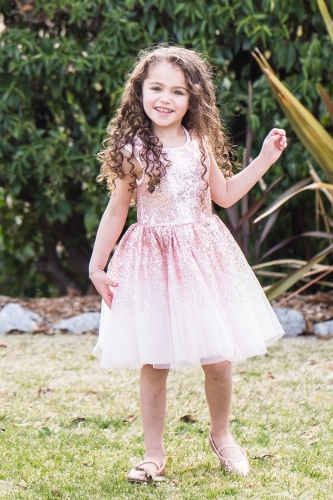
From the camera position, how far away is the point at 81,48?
5.15 m

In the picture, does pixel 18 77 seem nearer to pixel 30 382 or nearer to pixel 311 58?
A: pixel 311 58

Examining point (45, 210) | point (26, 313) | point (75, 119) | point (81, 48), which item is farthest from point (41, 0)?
point (26, 313)

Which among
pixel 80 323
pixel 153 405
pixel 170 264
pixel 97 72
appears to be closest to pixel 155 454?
pixel 153 405

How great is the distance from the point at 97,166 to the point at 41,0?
1.07 m

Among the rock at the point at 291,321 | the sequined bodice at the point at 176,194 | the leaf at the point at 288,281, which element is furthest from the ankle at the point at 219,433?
the rock at the point at 291,321

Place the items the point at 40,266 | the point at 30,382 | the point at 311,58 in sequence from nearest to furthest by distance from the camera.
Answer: the point at 30,382 → the point at 311,58 → the point at 40,266

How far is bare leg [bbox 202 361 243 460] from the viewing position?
249 centimetres

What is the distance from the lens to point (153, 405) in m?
2.50

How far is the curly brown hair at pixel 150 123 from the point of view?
8.11 feet

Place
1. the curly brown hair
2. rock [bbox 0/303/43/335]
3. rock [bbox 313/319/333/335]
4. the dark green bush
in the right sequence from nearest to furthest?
the curly brown hair < rock [bbox 313/319/333/335] < the dark green bush < rock [bbox 0/303/43/335]

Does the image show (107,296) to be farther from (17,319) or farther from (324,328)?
(17,319)

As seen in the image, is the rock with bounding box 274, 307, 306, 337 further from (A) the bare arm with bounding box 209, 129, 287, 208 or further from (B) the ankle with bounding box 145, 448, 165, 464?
(B) the ankle with bounding box 145, 448, 165, 464

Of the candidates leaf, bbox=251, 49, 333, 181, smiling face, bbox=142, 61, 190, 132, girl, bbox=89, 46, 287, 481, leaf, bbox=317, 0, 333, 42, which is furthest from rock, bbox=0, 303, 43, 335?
smiling face, bbox=142, 61, 190, 132

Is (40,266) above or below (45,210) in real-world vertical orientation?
below
